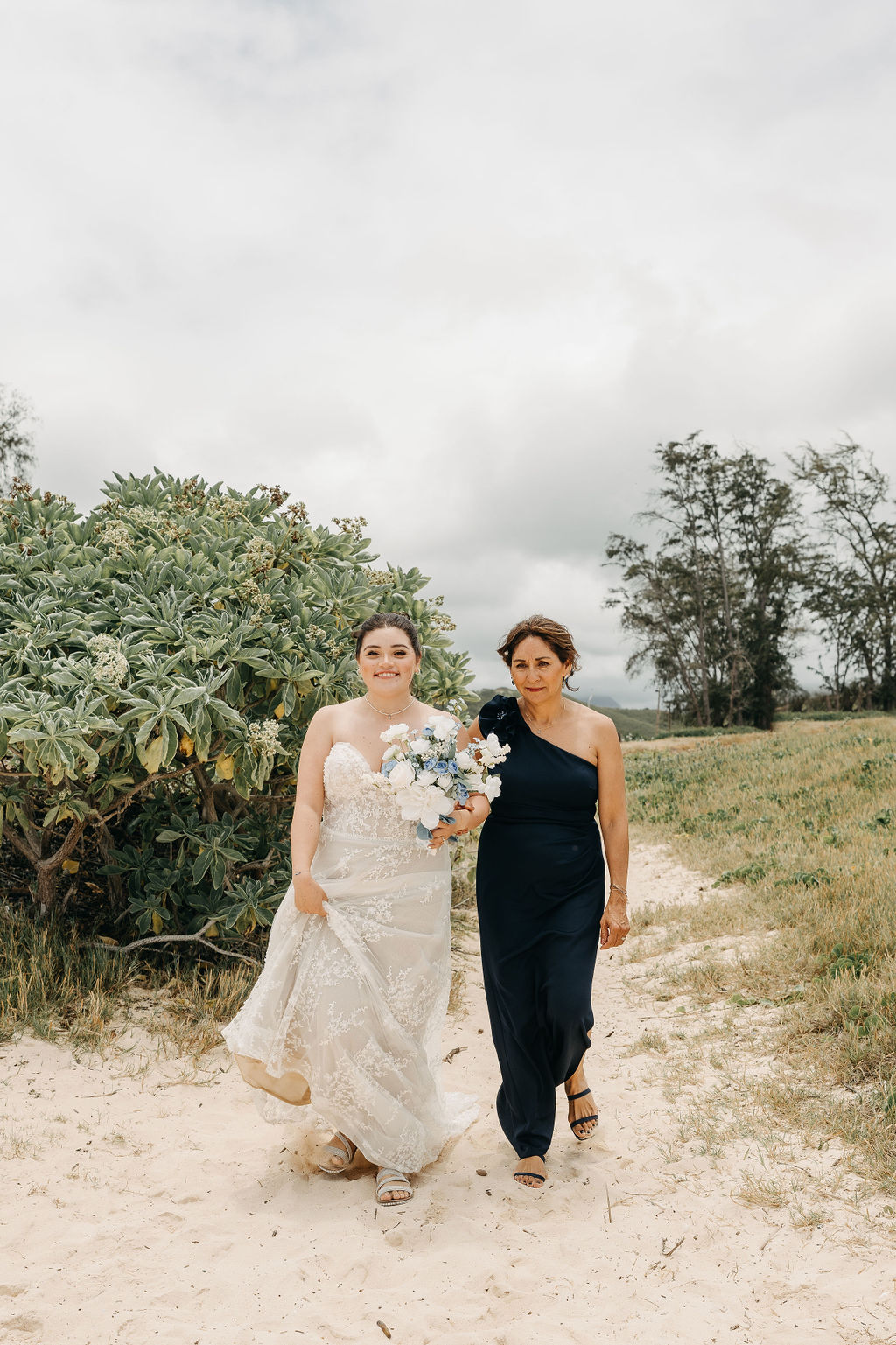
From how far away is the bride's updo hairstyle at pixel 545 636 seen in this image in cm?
405

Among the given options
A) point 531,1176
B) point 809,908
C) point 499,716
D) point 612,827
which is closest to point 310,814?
point 499,716

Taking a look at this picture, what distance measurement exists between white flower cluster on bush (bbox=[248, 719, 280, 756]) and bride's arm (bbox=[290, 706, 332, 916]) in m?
1.36

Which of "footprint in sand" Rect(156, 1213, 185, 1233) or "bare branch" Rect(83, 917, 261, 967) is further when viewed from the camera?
"bare branch" Rect(83, 917, 261, 967)

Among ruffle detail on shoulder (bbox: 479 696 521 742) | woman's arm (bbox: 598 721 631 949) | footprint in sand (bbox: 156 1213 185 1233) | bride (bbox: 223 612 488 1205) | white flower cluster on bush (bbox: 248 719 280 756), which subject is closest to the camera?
footprint in sand (bbox: 156 1213 185 1233)

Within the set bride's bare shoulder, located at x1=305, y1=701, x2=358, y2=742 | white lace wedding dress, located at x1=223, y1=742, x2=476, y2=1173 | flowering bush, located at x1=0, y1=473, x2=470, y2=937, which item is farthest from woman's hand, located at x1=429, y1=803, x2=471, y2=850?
flowering bush, located at x1=0, y1=473, x2=470, y2=937

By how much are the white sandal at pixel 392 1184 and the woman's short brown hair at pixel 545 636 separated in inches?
86.7

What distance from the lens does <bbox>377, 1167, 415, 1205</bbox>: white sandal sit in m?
3.79

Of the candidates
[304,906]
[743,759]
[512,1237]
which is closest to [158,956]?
[304,906]

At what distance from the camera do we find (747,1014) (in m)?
5.75

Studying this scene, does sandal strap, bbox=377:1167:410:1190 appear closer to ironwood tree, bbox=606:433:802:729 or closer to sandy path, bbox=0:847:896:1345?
sandy path, bbox=0:847:896:1345

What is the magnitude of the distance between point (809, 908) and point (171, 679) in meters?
5.04

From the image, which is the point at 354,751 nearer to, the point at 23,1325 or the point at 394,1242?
the point at 394,1242

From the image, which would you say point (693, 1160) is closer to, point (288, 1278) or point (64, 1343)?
point (288, 1278)

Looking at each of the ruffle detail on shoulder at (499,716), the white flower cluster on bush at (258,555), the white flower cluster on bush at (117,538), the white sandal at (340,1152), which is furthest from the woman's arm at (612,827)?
the white flower cluster on bush at (117,538)
